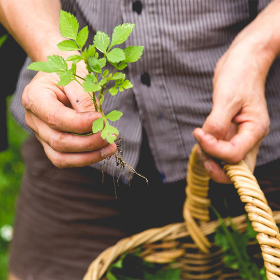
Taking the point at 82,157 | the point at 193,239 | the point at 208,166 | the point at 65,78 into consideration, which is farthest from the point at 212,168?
the point at 65,78

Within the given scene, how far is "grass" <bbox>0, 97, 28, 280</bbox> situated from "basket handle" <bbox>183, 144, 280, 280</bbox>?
1370mm

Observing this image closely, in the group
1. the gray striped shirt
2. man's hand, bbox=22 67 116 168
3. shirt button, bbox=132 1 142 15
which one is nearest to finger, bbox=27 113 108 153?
man's hand, bbox=22 67 116 168

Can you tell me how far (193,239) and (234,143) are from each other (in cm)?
42

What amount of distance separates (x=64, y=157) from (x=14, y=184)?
6.12ft

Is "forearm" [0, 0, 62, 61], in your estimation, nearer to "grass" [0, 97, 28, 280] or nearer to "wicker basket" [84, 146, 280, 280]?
"wicker basket" [84, 146, 280, 280]

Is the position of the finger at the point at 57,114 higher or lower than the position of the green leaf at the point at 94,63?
lower

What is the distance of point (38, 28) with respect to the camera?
798mm

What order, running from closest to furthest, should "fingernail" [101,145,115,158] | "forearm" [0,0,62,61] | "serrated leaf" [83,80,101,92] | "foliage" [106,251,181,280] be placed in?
"serrated leaf" [83,80,101,92]
"fingernail" [101,145,115,158]
"forearm" [0,0,62,61]
"foliage" [106,251,181,280]

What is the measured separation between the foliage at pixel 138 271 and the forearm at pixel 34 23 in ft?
2.27

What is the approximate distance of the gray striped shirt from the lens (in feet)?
3.01

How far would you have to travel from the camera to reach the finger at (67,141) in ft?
1.91

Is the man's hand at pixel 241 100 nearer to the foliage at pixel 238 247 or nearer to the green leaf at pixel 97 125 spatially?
the foliage at pixel 238 247

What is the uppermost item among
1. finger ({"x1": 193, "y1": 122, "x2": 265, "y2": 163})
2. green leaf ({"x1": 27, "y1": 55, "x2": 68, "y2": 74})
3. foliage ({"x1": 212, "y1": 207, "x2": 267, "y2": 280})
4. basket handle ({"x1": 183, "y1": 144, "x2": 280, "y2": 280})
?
green leaf ({"x1": 27, "y1": 55, "x2": 68, "y2": 74})

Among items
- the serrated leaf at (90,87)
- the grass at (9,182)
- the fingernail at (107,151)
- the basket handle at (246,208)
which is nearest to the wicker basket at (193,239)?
the basket handle at (246,208)
